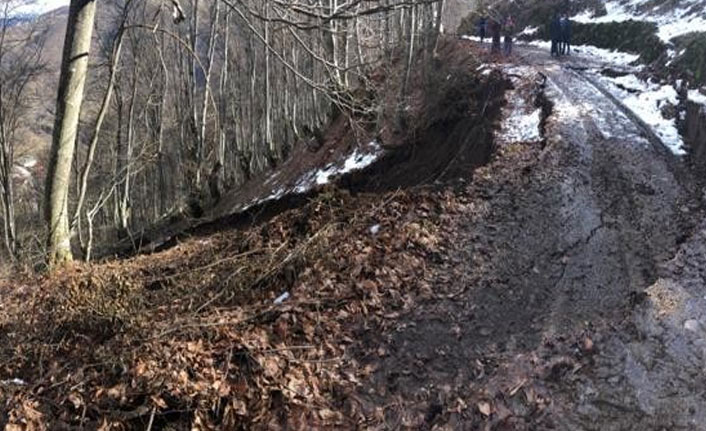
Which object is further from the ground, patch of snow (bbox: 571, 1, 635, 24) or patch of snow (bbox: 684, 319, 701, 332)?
patch of snow (bbox: 571, 1, 635, 24)

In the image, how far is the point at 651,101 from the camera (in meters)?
13.2

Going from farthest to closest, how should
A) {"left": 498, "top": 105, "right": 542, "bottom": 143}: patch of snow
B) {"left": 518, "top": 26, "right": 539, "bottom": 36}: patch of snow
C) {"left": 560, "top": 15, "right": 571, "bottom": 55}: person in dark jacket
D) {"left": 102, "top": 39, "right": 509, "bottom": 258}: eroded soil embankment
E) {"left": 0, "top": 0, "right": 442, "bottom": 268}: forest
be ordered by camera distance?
{"left": 518, "top": 26, "right": 539, "bottom": 36}: patch of snow, {"left": 560, "top": 15, "right": 571, "bottom": 55}: person in dark jacket, {"left": 102, "top": 39, "right": 509, "bottom": 258}: eroded soil embankment, {"left": 498, "top": 105, "right": 542, "bottom": 143}: patch of snow, {"left": 0, "top": 0, "right": 442, "bottom": 268}: forest

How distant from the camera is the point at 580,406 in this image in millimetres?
4750

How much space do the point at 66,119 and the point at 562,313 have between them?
211 inches

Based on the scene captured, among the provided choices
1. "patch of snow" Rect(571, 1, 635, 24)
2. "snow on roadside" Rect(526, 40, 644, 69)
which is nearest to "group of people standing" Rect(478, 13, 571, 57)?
"snow on roadside" Rect(526, 40, 644, 69)

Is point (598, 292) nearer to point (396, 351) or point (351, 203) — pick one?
point (396, 351)

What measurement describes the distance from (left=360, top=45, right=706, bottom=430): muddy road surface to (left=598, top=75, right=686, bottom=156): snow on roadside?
4.14ft

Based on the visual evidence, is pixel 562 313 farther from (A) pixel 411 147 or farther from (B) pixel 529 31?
(B) pixel 529 31

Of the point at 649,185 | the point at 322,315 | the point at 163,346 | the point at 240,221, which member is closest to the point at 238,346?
the point at 163,346

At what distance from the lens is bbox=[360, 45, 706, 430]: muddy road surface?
15.7 ft

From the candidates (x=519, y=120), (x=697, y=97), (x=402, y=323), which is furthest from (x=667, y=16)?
(x=402, y=323)

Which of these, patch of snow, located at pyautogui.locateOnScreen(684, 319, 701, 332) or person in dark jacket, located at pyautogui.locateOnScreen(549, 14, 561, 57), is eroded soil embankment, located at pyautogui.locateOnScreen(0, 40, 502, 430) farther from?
person in dark jacket, located at pyautogui.locateOnScreen(549, 14, 561, 57)

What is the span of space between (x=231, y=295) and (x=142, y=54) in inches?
984

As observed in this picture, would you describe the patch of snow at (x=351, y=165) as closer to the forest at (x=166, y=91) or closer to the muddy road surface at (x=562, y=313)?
the forest at (x=166, y=91)
